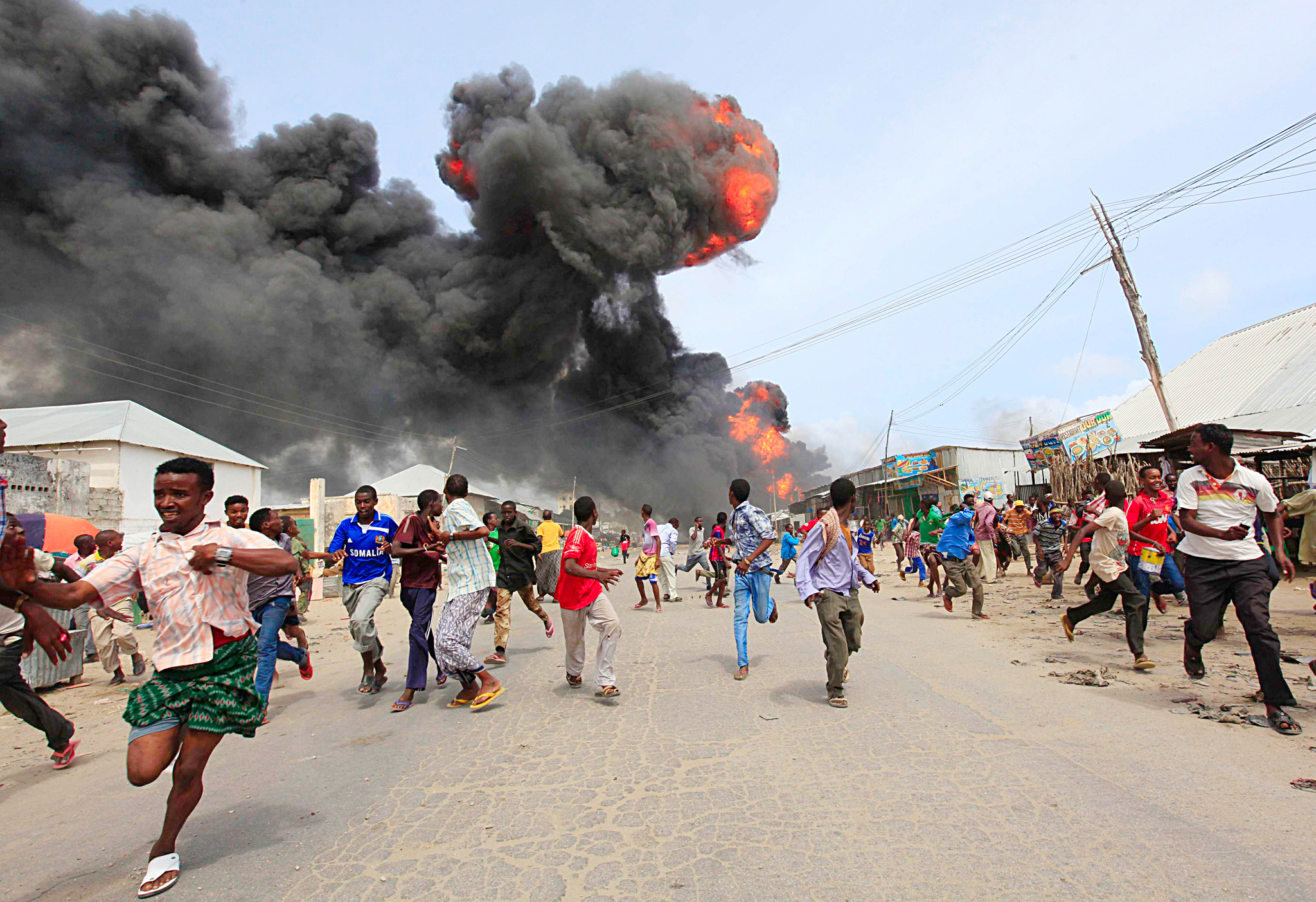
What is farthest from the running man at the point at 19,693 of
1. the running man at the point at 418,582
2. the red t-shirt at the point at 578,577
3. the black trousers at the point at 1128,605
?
the black trousers at the point at 1128,605

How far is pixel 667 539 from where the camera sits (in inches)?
438

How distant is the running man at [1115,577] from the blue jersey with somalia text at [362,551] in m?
5.44

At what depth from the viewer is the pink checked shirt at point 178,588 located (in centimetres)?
244

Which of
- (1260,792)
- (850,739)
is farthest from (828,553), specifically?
(1260,792)

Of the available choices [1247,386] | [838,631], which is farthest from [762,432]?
[838,631]

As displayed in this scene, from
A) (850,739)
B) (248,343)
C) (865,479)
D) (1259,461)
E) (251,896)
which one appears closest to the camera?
(251,896)

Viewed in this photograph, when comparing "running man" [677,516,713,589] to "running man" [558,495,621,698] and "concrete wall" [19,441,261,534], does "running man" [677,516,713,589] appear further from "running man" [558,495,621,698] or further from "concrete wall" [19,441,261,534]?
"concrete wall" [19,441,261,534]

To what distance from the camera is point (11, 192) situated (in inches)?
947

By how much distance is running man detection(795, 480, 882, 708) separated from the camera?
464cm

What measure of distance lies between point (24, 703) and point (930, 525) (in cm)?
1005

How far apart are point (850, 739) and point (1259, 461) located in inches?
485

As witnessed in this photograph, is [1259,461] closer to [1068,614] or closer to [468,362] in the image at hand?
[1068,614]

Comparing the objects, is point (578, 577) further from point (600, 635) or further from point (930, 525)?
point (930, 525)

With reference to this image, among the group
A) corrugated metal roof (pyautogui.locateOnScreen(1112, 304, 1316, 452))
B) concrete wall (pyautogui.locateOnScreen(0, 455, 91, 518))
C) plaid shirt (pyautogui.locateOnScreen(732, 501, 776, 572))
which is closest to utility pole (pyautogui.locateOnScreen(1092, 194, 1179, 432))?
corrugated metal roof (pyautogui.locateOnScreen(1112, 304, 1316, 452))
